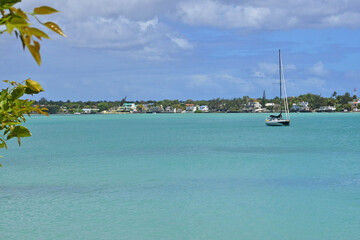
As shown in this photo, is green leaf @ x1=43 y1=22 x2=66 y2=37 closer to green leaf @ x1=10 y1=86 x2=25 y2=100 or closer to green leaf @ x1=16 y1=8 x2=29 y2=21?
green leaf @ x1=16 y1=8 x2=29 y2=21

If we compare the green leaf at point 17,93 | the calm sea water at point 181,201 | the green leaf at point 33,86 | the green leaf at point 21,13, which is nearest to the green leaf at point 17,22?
the green leaf at point 21,13

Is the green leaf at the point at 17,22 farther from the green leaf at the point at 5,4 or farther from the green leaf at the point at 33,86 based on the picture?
the green leaf at the point at 33,86

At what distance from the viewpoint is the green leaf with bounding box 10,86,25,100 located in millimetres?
2701

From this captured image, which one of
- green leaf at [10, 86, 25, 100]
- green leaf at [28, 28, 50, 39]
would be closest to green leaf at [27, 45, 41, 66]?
green leaf at [28, 28, 50, 39]

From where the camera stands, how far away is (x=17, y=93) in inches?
108

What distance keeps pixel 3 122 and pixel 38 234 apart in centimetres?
1261

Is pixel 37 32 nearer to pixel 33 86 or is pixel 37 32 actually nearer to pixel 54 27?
pixel 54 27

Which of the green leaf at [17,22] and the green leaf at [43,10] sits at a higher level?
the green leaf at [43,10]

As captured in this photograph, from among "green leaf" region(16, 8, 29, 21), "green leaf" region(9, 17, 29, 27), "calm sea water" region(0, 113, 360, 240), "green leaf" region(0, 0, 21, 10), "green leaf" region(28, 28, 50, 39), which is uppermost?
"green leaf" region(0, 0, 21, 10)

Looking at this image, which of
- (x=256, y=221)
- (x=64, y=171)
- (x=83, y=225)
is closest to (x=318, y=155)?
(x=64, y=171)

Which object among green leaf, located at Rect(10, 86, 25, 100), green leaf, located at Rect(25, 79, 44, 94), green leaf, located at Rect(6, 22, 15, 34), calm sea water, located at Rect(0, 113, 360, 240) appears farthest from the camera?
calm sea water, located at Rect(0, 113, 360, 240)

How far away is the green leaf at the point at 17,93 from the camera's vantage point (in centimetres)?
270

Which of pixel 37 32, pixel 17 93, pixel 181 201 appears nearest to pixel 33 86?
pixel 17 93

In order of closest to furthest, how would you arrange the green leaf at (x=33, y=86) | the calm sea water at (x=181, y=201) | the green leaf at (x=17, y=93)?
1. the green leaf at (x=33, y=86)
2. the green leaf at (x=17, y=93)
3. the calm sea water at (x=181, y=201)
